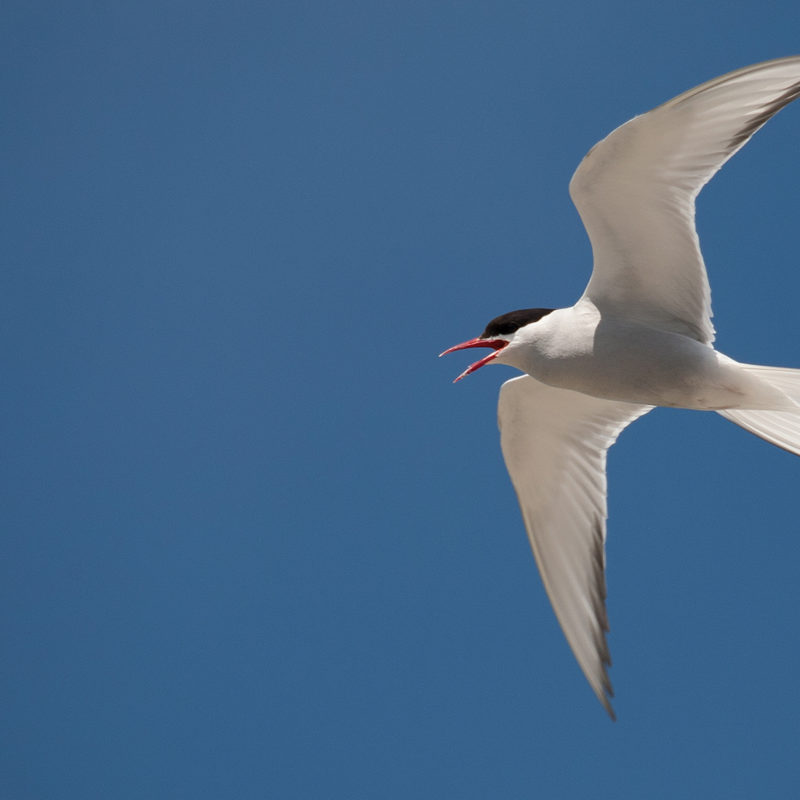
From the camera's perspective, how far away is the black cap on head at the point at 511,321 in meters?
4.90

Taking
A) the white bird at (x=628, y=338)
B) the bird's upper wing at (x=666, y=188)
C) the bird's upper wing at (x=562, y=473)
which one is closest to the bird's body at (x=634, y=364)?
the white bird at (x=628, y=338)

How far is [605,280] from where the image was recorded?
15.6 feet

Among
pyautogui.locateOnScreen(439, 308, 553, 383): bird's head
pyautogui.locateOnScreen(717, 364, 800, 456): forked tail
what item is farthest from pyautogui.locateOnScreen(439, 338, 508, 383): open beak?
pyautogui.locateOnScreen(717, 364, 800, 456): forked tail

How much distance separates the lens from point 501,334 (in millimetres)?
4980

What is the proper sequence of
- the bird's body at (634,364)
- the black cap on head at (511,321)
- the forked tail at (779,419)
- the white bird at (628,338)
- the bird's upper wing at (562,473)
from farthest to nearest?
the bird's upper wing at (562,473), the black cap on head at (511,321), the bird's body at (634,364), the forked tail at (779,419), the white bird at (628,338)

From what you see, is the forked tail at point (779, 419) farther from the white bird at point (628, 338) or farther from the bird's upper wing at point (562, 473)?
the bird's upper wing at point (562, 473)

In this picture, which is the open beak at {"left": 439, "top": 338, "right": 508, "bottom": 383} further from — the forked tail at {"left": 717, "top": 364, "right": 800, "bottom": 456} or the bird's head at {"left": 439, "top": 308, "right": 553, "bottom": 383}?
the forked tail at {"left": 717, "top": 364, "right": 800, "bottom": 456}

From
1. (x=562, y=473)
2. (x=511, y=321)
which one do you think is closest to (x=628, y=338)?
(x=511, y=321)

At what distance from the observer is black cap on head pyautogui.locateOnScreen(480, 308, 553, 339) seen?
490cm

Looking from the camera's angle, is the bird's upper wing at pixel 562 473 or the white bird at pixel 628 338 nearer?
the white bird at pixel 628 338

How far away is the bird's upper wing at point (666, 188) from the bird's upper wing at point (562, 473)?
0.81 metres

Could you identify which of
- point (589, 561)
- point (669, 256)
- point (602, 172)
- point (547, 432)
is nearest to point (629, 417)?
point (547, 432)

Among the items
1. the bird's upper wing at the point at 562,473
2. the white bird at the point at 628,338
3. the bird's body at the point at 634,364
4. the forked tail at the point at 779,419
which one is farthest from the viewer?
the bird's upper wing at the point at 562,473

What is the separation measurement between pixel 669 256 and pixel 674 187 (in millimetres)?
330
